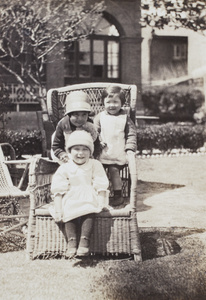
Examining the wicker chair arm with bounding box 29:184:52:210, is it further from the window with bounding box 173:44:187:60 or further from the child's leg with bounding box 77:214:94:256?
the window with bounding box 173:44:187:60

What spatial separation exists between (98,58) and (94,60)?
215 mm

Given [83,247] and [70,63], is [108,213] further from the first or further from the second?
[70,63]

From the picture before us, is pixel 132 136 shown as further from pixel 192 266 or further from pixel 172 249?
pixel 192 266

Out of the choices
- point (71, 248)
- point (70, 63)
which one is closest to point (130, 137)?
point (71, 248)

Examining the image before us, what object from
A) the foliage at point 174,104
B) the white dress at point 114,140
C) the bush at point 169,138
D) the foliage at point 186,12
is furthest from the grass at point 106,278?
the foliage at point 174,104

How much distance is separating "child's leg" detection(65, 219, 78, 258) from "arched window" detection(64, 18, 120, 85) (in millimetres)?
14892

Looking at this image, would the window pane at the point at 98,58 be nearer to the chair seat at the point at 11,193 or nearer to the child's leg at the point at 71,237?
the chair seat at the point at 11,193

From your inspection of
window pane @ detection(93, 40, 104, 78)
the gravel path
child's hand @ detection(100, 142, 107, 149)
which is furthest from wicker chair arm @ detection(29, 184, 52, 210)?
window pane @ detection(93, 40, 104, 78)

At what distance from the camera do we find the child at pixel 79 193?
3.49 metres

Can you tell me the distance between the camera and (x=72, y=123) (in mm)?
4219

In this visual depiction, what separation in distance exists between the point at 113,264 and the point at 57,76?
1373 cm

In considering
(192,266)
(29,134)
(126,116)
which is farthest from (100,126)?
(29,134)

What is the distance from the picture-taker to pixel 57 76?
16.7m

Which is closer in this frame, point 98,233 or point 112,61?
point 98,233
